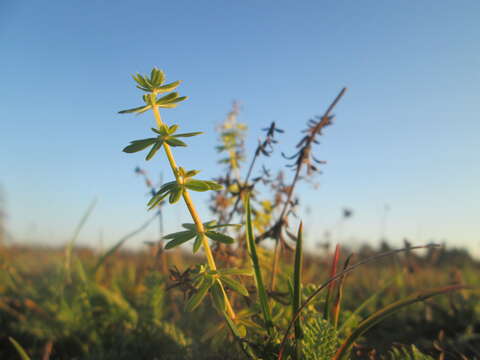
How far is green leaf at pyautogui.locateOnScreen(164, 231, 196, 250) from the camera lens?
3.81 feet

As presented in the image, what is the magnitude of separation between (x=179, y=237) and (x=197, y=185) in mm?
205

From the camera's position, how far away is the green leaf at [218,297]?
3.74ft

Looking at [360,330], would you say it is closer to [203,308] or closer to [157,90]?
[157,90]

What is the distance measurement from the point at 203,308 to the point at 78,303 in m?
0.95

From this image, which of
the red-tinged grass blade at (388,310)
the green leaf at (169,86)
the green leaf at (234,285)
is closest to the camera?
the red-tinged grass blade at (388,310)

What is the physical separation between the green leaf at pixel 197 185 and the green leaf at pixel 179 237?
170 millimetres

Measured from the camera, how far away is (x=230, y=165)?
211 centimetres

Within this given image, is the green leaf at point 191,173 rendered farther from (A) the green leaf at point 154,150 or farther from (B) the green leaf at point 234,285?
(B) the green leaf at point 234,285

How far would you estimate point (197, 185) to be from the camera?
116 centimetres

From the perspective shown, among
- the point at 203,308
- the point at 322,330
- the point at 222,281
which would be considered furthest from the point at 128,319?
the point at 322,330

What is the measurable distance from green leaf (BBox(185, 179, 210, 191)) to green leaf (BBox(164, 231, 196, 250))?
0.56ft

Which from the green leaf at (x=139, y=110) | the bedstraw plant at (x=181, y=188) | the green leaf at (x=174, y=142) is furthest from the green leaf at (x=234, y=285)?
the green leaf at (x=139, y=110)

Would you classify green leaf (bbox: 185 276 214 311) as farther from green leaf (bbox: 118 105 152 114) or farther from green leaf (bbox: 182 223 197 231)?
green leaf (bbox: 118 105 152 114)

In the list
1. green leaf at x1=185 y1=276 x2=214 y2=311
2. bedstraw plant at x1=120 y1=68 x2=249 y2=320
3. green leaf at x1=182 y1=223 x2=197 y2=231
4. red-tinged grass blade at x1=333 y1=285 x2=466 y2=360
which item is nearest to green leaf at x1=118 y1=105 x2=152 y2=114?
bedstraw plant at x1=120 y1=68 x2=249 y2=320
